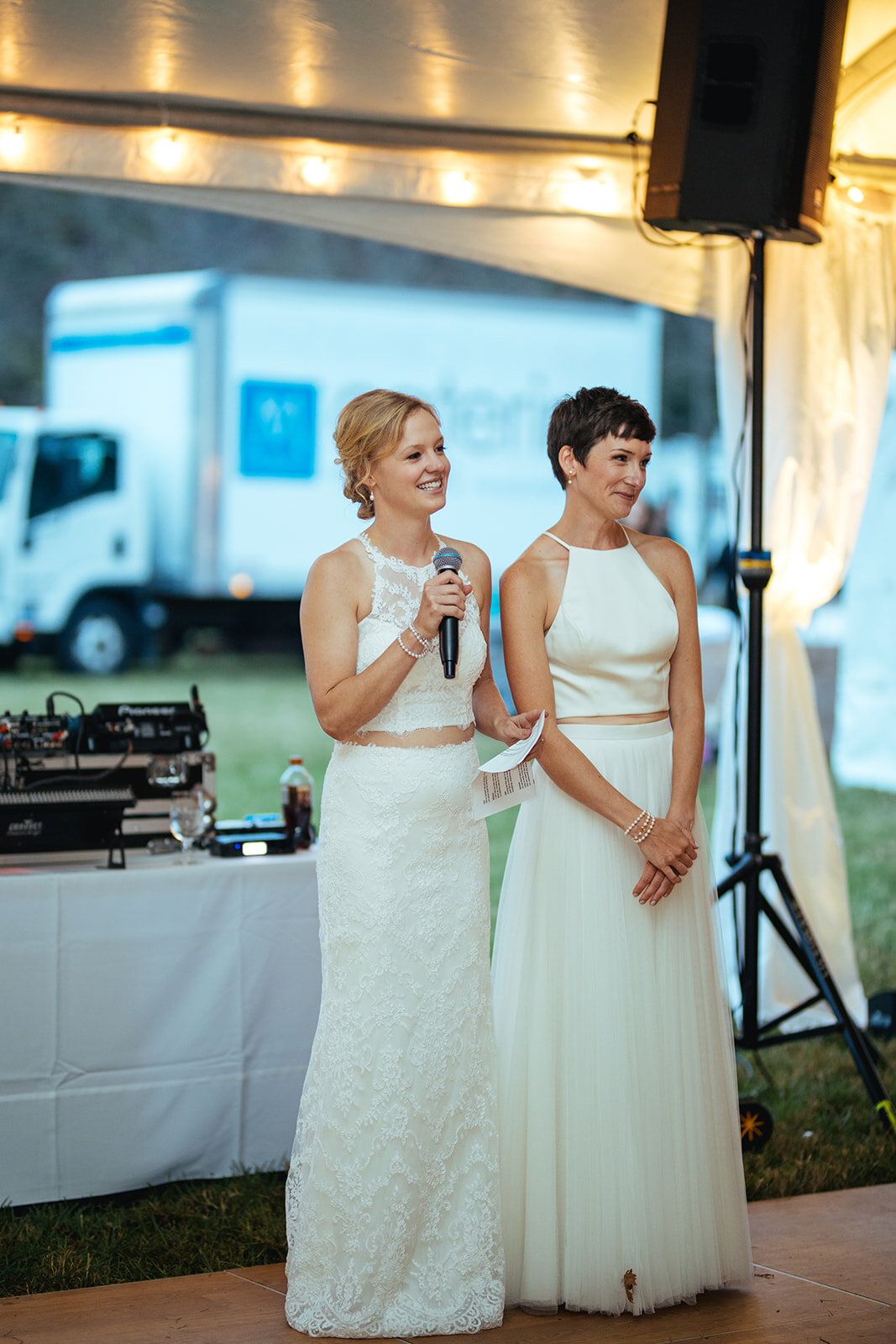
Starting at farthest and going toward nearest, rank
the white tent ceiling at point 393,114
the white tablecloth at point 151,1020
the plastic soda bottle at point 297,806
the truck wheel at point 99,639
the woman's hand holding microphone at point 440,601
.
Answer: the truck wheel at point 99,639 < the white tent ceiling at point 393,114 < the plastic soda bottle at point 297,806 < the white tablecloth at point 151,1020 < the woman's hand holding microphone at point 440,601

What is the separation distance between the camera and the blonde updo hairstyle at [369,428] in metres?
2.52

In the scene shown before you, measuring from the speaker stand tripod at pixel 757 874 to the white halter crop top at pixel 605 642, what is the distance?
3.31ft

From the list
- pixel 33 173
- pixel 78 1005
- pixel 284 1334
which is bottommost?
pixel 284 1334

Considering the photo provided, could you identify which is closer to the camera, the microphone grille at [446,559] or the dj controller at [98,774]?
the microphone grille at [446,559]

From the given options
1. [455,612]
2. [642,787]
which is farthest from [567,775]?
[455,612]

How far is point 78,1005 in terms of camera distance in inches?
121

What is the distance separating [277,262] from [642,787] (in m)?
15.0

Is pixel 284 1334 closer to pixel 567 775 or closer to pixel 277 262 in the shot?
pixel 567 775

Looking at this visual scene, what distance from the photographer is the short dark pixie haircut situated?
274 centimetres

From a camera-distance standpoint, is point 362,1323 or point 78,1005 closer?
point 362,1323

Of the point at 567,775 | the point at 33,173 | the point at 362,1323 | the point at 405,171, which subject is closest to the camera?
the point at 362,1323

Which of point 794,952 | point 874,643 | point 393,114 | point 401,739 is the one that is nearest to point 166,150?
point 393,114

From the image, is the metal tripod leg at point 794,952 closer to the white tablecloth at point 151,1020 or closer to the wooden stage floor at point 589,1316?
the wooden stage floor at point 589,1316

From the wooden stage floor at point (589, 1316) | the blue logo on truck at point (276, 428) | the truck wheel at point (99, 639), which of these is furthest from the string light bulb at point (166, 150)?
the truck wheel at point (99, 639)
